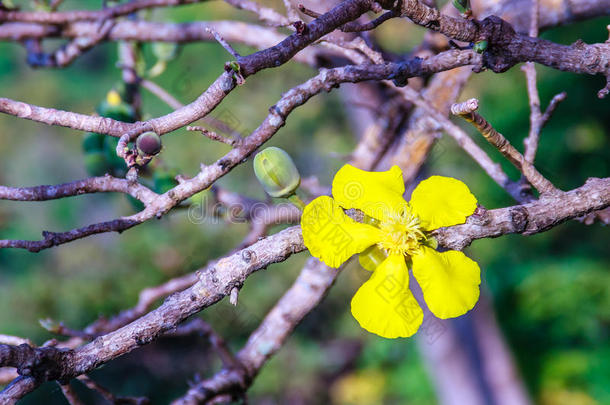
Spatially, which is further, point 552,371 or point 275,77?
point 275,77

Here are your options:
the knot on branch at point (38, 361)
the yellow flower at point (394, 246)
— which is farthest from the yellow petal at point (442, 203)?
the knot on branch at point (38, 361)

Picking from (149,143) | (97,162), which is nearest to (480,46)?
(149,143)

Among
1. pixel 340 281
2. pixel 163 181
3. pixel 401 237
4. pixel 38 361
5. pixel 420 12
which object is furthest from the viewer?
pixel 340 281

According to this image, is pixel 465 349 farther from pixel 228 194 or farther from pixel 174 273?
pixel 174 273

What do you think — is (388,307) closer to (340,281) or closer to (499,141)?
(499,141)

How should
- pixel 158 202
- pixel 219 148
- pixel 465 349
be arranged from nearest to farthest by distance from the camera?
pixel 158 202 < pixel 465 349 < pixel 219 148

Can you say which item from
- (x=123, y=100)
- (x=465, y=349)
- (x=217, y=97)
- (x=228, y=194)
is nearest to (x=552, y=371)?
(x=465, y=349)
